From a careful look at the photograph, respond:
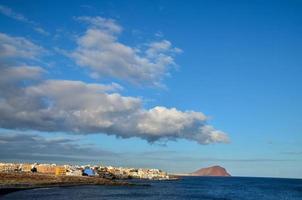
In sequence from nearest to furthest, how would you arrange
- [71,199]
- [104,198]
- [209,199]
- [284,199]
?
[71,199] < [104,198] < [209,199] < [284,199]

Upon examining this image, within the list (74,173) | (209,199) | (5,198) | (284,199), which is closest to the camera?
(5,198)

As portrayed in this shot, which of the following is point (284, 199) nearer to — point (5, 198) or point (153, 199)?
point (153, 199)

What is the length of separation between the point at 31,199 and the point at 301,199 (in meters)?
67.3

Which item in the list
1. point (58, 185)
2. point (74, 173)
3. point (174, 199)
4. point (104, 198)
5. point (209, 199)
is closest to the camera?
point (104, 198)

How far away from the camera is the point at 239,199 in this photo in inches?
4102

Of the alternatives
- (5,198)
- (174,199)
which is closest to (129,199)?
(174,199)

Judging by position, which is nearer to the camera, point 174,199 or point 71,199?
point 71,199

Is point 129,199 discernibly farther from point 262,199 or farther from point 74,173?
point 74,173

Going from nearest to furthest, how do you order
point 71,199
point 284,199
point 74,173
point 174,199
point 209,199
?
point 71,199, point 174,199, point 209,199, point 284,199, point 74,173

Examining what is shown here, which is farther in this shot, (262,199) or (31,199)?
(262,199)

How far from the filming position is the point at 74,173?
197250 mm

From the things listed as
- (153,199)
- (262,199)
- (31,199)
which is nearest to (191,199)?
(153,199)

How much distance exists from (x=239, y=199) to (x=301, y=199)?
1635 centimetres

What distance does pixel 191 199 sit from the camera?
97438 mm
